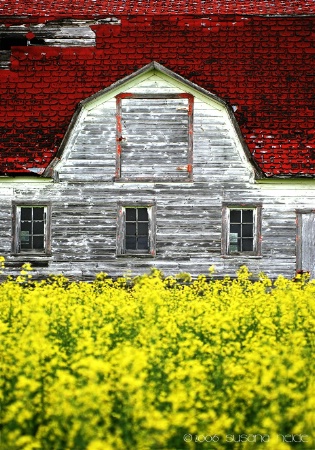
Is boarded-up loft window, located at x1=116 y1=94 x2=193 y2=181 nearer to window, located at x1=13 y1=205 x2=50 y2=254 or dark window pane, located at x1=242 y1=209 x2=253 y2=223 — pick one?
dark window pane, located at x1=242 y1=209 x2=253 y2=223

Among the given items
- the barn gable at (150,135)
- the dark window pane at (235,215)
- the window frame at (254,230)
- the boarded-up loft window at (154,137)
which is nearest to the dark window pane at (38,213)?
the barn gable at (150,135)

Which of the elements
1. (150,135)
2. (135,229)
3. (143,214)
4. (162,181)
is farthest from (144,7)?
(135,229)

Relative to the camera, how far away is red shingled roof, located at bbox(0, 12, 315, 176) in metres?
17.8

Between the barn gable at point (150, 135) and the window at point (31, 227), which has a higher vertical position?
the barn gable at point (150, 135)

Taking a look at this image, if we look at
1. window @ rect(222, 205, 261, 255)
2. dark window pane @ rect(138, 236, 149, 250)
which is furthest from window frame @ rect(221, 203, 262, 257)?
dark window pane @ rect(138, 236, 149, 250)

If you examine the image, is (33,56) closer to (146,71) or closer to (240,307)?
(146,71)

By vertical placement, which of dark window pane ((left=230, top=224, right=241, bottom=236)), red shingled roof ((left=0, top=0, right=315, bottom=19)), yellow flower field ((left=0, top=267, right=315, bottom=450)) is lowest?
yellow flower field ((left=0, top=267, right=315, bottom=450))

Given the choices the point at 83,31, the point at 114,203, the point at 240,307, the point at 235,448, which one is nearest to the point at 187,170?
the point at 114,203

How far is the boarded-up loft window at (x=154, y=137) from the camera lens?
17.6 m

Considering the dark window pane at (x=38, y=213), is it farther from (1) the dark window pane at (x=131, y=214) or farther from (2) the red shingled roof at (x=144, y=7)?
(2) the red shingled roof at (x=144, y=7)

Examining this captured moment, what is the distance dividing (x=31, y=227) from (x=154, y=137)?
3467mm

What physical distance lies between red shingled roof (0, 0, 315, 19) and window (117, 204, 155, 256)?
519 cm

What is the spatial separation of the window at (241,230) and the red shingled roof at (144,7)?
5.45 m

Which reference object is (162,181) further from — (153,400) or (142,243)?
(153,400)
